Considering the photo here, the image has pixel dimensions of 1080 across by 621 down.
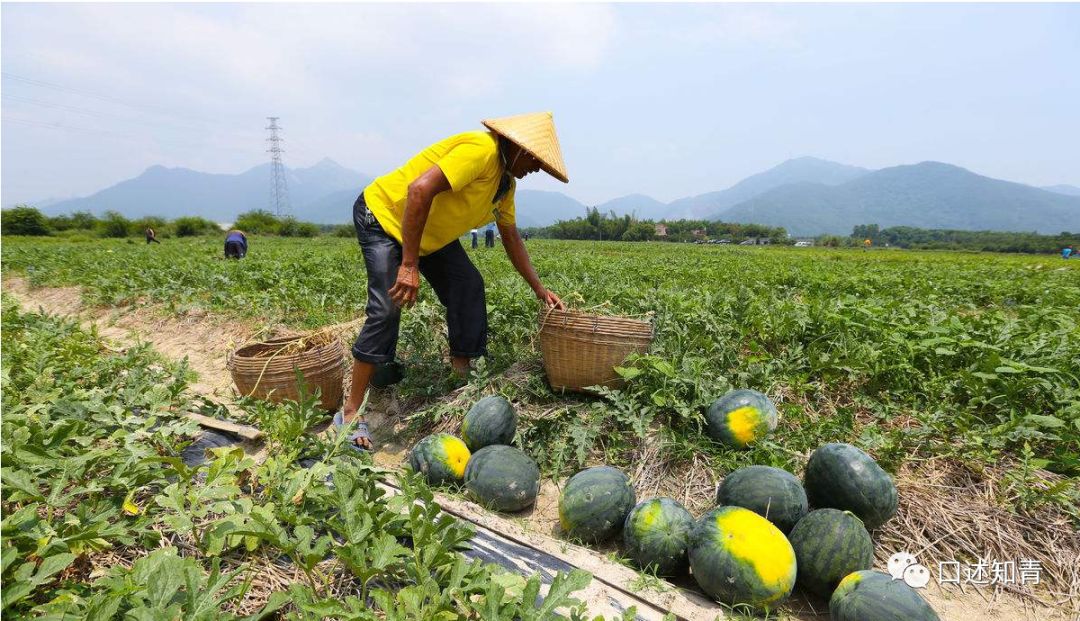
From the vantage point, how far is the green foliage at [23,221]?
131 ft

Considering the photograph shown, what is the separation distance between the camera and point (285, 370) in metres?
3.55

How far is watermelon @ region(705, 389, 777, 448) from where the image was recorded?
2.71 m

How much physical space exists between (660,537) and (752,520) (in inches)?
15.2

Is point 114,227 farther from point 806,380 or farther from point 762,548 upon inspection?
point 762,548

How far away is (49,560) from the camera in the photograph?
1.30 metres

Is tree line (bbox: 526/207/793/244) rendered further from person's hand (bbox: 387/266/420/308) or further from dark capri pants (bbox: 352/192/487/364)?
person's hand (bbox: 387/266/420/308)

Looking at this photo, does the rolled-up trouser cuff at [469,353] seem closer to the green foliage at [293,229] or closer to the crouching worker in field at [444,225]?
the crouching worker in field at [444,225]

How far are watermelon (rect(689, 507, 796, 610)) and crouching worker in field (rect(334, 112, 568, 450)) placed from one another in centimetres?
174

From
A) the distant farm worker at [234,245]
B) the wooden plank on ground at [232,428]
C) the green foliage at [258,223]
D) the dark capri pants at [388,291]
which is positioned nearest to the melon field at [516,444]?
the wooden plank on ground at [232,428]

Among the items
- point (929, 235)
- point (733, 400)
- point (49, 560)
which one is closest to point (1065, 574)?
point (733, 400)

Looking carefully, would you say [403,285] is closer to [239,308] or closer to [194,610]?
[194,610]

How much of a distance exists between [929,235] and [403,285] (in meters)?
138

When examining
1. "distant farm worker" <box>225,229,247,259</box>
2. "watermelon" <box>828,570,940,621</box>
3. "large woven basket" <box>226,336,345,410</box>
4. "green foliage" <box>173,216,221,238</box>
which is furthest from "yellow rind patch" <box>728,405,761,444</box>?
"green foliage" <box>173,216,221,238</box>

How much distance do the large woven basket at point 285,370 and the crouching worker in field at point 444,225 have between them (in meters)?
0.46
